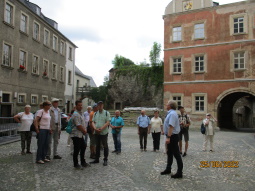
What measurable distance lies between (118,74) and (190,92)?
16987 mm

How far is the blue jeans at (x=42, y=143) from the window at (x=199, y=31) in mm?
20540

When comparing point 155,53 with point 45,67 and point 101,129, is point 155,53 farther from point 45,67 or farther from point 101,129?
Answer: point 101,129

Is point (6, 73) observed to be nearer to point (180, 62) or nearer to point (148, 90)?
point (180, 62)

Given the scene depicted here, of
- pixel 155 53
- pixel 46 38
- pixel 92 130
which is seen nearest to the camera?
pixel 92 130

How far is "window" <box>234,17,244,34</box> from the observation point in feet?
74.8

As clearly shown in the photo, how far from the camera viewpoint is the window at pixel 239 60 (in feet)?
74.4

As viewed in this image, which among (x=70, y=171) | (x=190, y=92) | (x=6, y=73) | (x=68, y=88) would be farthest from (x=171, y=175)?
(x=68, y=88)

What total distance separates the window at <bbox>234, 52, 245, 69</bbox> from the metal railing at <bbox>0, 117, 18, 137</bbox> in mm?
18832

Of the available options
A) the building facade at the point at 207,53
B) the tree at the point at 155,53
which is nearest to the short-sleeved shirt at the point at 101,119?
the building facade at the point at 207,53

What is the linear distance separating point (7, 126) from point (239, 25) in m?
20.7

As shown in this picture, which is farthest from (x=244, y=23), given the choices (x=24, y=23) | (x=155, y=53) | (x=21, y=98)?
(x=21, y=98)

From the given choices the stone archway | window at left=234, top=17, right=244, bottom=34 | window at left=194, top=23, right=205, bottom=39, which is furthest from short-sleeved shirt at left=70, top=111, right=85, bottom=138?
window at left=234, top=17, right=244, bottom=34

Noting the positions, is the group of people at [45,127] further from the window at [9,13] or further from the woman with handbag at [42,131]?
the window at [9,13]

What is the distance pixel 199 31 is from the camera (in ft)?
80.9
